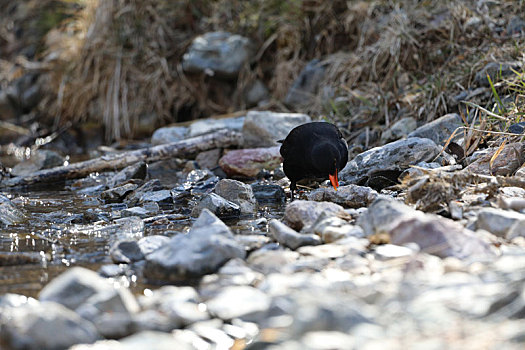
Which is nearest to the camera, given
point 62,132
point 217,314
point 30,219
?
point 217,314

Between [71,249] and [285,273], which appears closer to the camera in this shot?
[285,273]

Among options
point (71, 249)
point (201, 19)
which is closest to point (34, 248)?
point (71, 249)

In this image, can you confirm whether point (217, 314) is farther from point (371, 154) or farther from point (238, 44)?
point (238, 44)

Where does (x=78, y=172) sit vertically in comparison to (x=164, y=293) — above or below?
below

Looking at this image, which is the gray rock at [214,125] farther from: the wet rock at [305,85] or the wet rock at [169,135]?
the wet rock at [305,85]

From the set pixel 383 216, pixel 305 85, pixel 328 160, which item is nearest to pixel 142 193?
pixel 328 160

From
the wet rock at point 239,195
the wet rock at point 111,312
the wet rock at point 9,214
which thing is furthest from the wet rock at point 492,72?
the wet rock at point 111,312

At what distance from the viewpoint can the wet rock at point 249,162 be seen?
5.40 m

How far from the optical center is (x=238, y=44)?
8453mm

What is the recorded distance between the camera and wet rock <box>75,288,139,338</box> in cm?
192

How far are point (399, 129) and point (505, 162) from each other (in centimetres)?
163

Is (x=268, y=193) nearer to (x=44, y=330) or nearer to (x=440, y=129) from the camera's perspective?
(x=440, y=129)

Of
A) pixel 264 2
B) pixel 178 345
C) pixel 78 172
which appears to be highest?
pixel 264 2

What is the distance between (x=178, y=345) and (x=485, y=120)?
11.9ft
